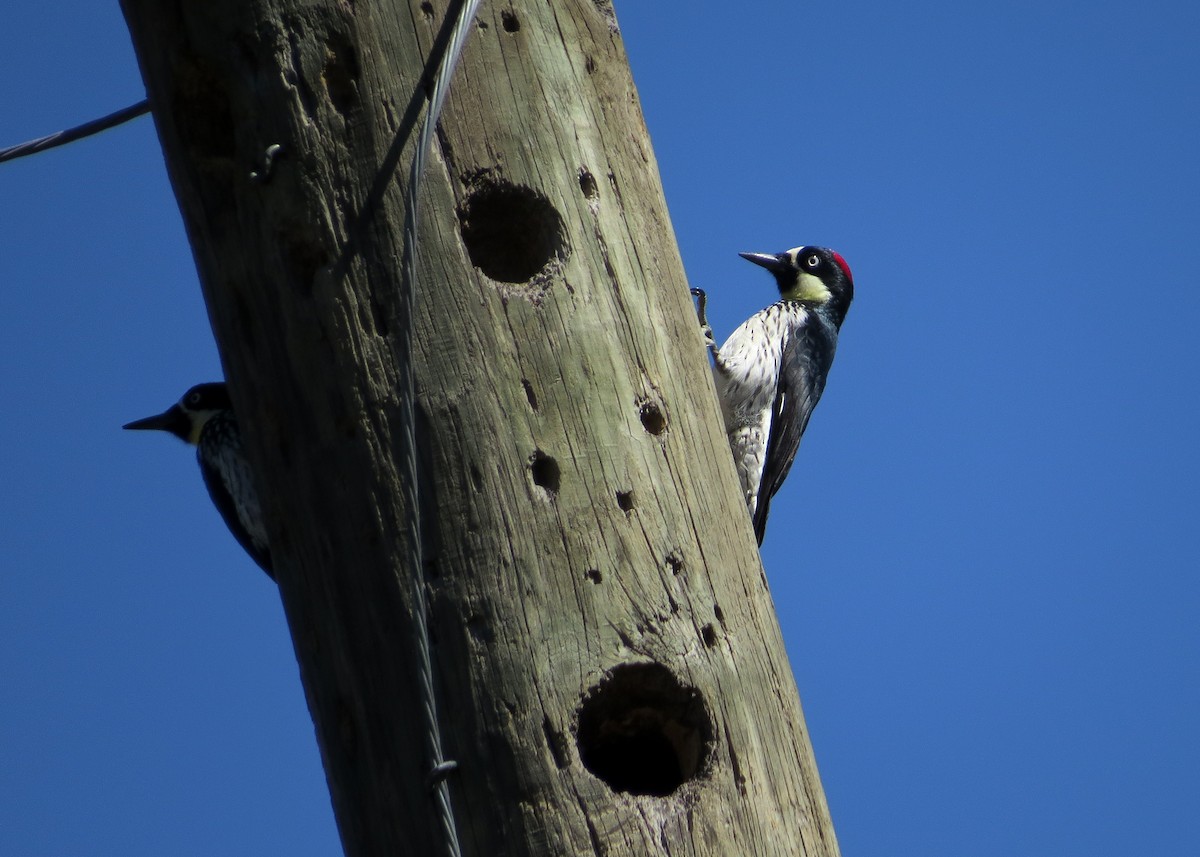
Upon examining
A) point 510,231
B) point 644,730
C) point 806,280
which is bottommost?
point 644,730

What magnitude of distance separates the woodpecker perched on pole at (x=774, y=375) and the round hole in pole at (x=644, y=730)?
3319 millimetres

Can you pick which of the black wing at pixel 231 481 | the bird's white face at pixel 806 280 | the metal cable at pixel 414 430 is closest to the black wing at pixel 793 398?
the bird's white face at pixel 806 280

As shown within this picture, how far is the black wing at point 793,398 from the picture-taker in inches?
259

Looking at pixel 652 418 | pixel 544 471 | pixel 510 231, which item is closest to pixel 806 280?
pixel 510 231

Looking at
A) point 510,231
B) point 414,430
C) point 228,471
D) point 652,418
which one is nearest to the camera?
point 414,430

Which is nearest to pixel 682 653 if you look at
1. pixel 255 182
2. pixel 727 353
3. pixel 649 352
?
pixel 649 352

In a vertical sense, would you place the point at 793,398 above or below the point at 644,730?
above

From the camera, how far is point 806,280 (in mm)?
7754

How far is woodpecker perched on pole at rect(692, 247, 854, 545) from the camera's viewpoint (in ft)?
21.4

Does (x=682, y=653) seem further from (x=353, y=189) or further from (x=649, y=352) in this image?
(x=353, y=189)

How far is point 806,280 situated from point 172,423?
3691mm

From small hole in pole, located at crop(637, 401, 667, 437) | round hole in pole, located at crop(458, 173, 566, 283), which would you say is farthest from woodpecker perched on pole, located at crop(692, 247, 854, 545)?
small hole in pole, located at crop(637, 401, 667, 437)

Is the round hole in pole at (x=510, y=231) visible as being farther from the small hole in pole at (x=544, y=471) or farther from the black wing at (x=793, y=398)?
the black wing at (x=793, y=398)

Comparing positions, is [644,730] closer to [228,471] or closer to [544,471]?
[544,471]
